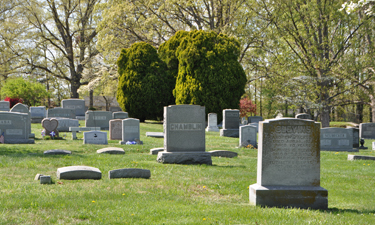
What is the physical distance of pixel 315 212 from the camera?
17.2 ft

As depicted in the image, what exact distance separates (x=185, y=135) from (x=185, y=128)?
0.64 feet

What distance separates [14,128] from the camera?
12547 mm

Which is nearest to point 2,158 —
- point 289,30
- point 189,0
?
point 289,30

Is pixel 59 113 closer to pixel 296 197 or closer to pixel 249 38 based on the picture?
pixel 249 38

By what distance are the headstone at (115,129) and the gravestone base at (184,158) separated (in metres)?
6.06

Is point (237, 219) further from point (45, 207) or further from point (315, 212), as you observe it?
point (45, 207)

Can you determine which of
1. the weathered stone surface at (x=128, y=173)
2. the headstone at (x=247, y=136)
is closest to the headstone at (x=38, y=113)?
the headstone at (x=247, y=136)

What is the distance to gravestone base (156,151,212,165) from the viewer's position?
9.31 meters

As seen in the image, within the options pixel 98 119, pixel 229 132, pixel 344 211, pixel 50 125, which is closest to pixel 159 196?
pixel 344 211

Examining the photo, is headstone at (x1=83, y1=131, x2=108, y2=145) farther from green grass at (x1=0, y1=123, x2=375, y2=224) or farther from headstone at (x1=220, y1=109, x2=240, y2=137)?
headstone at (x1=220, y1=109, x2=240, y2=137)

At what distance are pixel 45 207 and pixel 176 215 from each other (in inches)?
71.7

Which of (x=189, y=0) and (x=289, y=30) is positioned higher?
(x=189, y=0)

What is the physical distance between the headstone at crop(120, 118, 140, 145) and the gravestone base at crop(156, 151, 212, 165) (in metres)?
4.68

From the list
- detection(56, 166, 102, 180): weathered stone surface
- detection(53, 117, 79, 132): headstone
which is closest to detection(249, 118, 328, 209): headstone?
detection(56, 166, 102, 180): weathered stone surface
